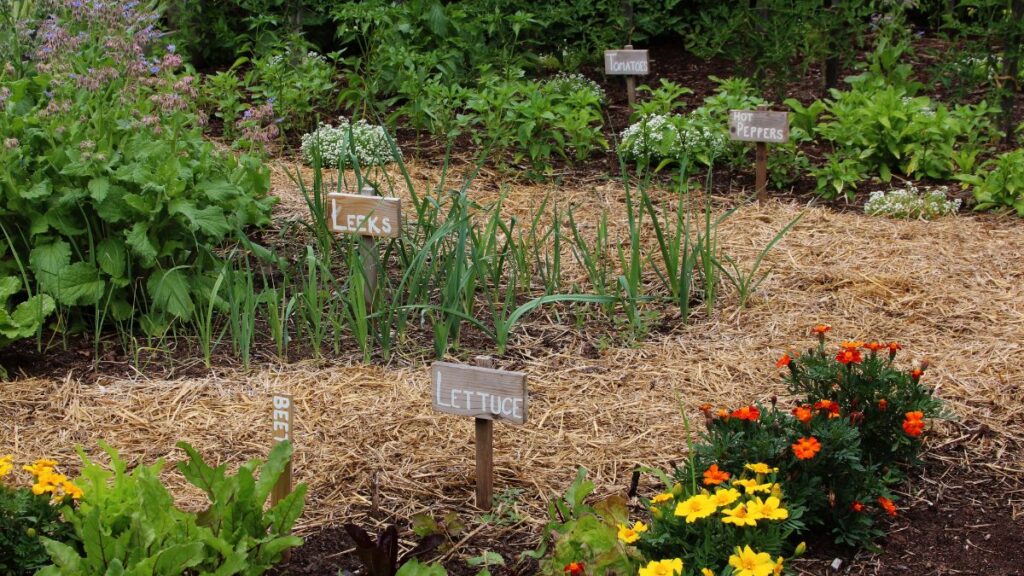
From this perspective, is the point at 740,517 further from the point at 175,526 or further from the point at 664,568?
the point at 175,526

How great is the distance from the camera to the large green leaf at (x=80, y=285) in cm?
383

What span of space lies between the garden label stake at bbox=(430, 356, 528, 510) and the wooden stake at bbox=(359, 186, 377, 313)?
3.60 feet

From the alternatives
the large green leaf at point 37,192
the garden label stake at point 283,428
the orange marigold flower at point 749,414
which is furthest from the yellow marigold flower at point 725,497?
the large green leaf at point 37,192

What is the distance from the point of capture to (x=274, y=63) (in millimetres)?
6699

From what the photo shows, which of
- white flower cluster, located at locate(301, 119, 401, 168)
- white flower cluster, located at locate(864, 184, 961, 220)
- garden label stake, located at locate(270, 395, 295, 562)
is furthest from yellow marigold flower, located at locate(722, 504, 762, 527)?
white flower cluster, located at locate(301, 119, 401, 168)

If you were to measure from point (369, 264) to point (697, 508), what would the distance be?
186cm

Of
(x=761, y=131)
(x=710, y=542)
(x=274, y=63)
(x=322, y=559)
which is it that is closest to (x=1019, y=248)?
(x=761, y=131)

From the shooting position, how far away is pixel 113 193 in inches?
150

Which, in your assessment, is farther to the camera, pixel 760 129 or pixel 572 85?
pixel 572 85

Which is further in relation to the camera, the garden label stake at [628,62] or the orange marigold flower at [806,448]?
the garden label stake at [628,62]

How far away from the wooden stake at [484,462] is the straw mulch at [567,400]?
0.07 metres

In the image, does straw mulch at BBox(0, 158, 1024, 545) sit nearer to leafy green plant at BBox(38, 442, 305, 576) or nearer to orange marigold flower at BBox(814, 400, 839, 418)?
leafy green plant at BBox(38, 442, 305, 576)

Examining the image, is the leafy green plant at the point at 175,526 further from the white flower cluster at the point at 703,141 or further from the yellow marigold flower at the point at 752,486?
the white flower cluster at the point at 703,141

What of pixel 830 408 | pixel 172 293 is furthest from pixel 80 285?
pixel 830 408
